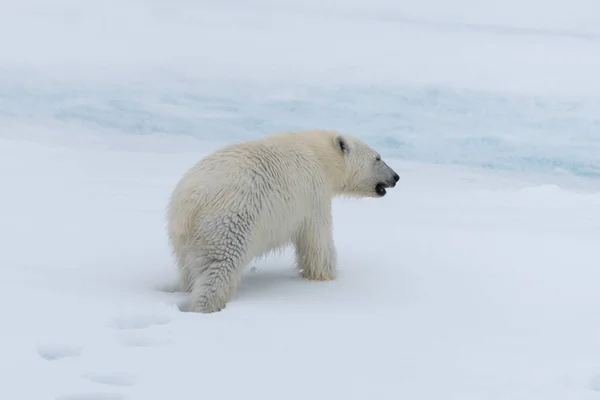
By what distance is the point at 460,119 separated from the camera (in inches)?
458

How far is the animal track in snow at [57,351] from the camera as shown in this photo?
305cm

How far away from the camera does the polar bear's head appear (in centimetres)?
489

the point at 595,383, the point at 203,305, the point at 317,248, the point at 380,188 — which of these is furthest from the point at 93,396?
the point at 380,188

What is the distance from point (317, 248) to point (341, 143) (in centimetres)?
67

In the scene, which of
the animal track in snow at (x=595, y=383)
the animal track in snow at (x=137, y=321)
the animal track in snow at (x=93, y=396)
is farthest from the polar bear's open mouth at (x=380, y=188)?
the animal track in snow at (x=93, y=396)

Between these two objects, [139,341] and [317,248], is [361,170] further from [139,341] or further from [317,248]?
[139,341]

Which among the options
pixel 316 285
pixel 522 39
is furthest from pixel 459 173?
pixel 522 39

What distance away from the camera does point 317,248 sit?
457cm

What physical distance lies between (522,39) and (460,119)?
19.4 ft

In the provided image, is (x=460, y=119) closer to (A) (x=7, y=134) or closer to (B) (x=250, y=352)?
(A) (x=7, y=134)

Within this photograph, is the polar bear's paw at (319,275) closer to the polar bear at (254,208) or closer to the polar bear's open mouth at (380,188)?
the polar bear at (254,208)

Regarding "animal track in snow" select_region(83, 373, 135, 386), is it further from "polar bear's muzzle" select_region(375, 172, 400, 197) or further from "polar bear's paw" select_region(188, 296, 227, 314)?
"polar bear's muzzle" select_region(375, 172, 400, 197)

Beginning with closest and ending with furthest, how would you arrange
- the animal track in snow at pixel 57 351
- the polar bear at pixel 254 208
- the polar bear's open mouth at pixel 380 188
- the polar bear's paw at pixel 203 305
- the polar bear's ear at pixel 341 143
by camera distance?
the animal track in snow at pixel 57 351 < the polar bear's paw at pixel 203 305 < the polar bear at pixel 254 208 < the polar bear's ear at pixel 341 143 < the polar bear's open mouth at pixel 380 188

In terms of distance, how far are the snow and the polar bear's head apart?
0.41m
